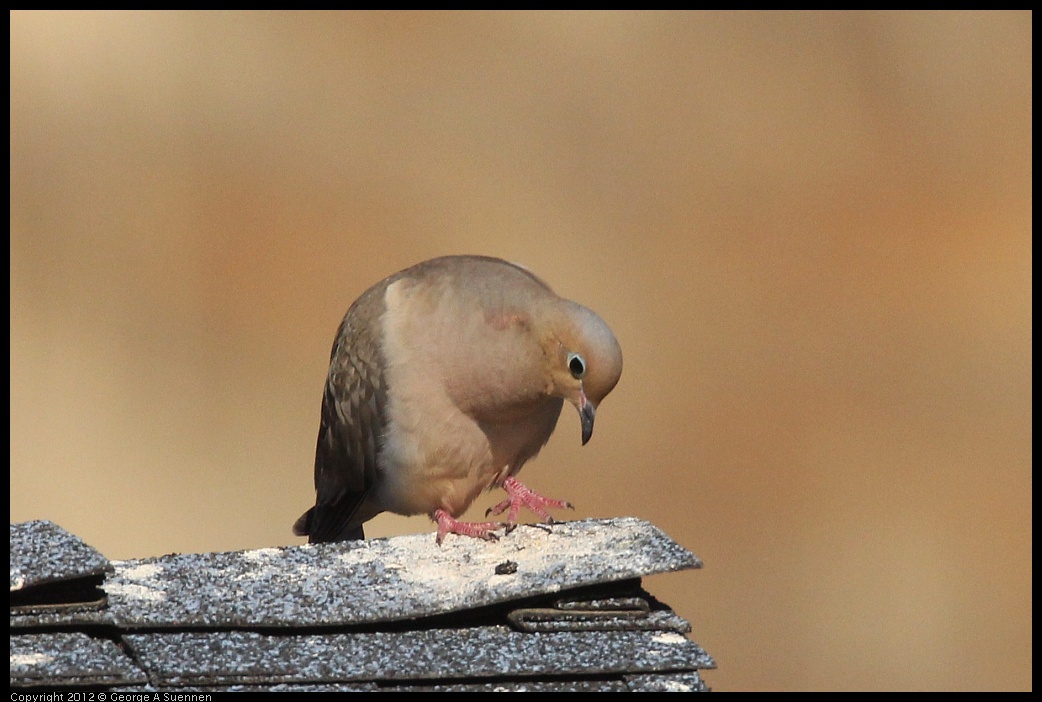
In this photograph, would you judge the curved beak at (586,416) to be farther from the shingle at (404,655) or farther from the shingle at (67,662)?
the shingle at (67,662)

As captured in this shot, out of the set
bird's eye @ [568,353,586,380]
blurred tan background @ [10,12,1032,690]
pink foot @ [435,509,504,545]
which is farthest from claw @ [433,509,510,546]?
blurred tan background @ [10,12,1032,690]

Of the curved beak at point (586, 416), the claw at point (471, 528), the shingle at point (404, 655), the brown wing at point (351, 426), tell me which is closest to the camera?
the shingle at point (404, 655)

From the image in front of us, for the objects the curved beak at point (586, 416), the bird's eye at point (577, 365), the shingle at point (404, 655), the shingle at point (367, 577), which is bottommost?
the shingle at point (404, 655)

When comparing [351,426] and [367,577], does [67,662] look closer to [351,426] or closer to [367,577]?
[367,577]

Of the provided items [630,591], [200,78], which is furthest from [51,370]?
[630,591]

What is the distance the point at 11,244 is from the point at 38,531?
26.0 feet

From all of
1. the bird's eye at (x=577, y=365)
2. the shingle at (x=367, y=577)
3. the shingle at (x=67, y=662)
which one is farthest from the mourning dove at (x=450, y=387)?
the shingle at (x=67, y=662)

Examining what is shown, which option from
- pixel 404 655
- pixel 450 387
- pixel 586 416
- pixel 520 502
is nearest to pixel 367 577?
pixel 404 655

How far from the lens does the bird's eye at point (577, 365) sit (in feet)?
15.5

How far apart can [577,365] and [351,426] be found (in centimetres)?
109

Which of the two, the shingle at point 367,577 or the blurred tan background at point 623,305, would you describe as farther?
the blurred tan background at point 623,305

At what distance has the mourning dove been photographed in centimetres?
482

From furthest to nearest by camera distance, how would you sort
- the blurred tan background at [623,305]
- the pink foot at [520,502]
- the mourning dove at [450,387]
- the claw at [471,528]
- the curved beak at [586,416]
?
the blurred tan background at [623,305] → the pink foot at [520,502] → the mourning dove at [450,387] → the curved beak at [586,416] → the claw at [471,528]

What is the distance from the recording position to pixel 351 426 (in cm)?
546
